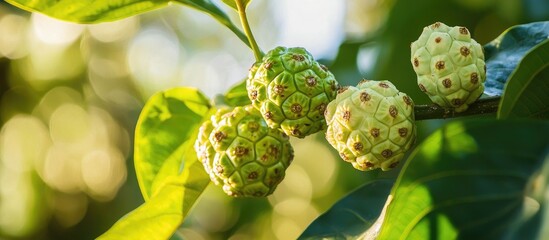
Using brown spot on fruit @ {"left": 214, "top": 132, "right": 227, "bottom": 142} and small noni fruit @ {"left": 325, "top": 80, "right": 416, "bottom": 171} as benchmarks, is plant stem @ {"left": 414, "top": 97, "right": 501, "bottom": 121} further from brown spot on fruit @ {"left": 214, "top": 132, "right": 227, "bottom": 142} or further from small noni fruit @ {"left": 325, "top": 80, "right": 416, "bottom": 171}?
brown spot on fruit @ {"left": 214, "top": 132, "right": 227, "bottom": 142}

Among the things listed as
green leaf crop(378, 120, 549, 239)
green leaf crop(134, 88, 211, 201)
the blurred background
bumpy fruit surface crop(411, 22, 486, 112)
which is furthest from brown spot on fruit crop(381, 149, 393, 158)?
the blurred background

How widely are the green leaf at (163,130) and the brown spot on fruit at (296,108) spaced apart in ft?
1.31

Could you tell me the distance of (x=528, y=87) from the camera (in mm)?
1077

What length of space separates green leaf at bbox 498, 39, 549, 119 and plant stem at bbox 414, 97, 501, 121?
0.42 feet

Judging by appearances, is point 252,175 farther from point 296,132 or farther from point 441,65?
point 441,65

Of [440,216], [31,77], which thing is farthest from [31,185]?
[440,216]

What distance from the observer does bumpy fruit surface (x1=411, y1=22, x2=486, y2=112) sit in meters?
1.20

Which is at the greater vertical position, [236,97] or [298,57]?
[298,57]

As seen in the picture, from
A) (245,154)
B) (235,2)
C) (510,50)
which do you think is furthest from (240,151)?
(510,50)

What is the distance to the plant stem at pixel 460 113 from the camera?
123cm

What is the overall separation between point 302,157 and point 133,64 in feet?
6.51

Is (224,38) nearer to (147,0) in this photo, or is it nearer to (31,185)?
(31,185)

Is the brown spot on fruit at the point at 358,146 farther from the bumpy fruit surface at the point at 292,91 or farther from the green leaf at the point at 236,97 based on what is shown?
the green leaf at the point at 236,97

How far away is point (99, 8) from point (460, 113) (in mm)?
644
